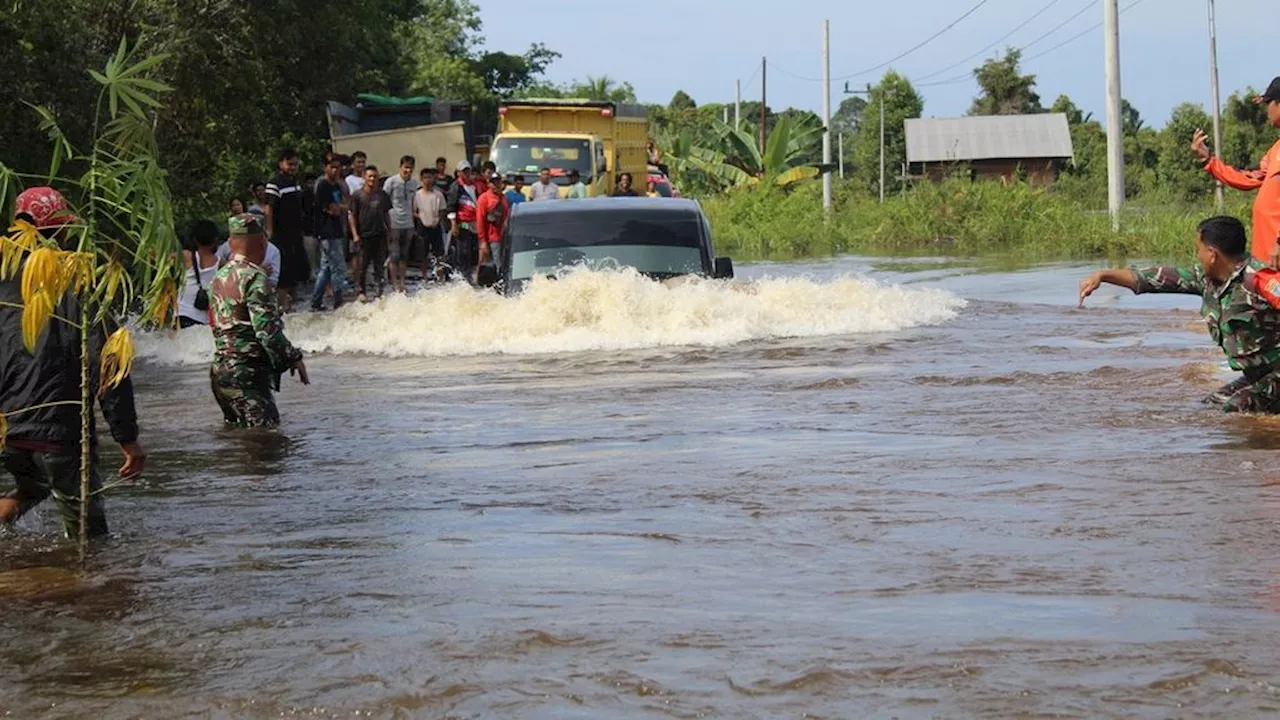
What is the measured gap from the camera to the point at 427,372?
562 inches

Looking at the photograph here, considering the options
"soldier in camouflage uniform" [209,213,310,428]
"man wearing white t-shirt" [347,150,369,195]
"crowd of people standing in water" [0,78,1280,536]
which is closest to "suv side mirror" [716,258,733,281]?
"crowd of people standing in water" [0,78,1280,536]

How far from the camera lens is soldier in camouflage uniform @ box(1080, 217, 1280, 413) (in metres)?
9.04

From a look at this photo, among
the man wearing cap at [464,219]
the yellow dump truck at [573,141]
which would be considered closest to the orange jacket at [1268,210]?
the man wearing cap at [464,219]

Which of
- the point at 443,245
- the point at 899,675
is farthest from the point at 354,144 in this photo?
the point at 899,675

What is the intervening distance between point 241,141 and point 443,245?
9.45 meters

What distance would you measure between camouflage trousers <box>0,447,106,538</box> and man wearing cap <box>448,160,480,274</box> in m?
18.9

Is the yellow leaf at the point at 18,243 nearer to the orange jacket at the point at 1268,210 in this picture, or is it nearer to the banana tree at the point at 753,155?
the orange jacket at the point at 1268,210

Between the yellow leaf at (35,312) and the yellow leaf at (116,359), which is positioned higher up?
the yellow leaf at (35,312)

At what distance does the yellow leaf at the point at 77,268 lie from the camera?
5.91m

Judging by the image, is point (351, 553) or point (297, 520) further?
point (297, 520)

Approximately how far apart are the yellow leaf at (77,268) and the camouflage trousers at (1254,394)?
19.7 ft

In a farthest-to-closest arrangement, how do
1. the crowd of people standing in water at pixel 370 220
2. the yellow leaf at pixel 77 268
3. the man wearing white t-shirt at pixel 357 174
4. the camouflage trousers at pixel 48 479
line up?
1. the man wearing white t-shirt at pixel 357 174
2. the crowd of people standing in water at pixel 370 220
3. the camouflage trousers at pixel 48 479
4. the yellow leaf at pixel 77 268

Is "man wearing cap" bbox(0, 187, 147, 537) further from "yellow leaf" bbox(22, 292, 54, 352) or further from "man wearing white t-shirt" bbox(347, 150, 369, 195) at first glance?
"man wearing white t-shirt" bbox(347, 150, 369, 195)

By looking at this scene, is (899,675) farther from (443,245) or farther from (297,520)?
(443,245)
